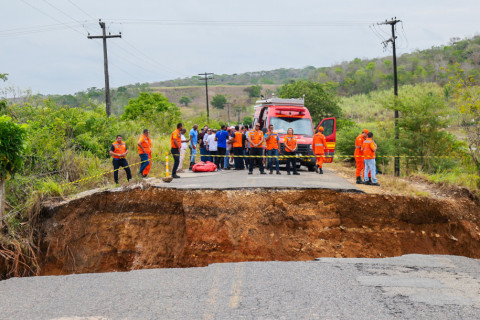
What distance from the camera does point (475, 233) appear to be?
12.4 meters

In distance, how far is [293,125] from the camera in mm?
19922

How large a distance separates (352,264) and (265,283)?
2.24 m

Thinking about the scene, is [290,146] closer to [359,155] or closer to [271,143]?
[271,143]

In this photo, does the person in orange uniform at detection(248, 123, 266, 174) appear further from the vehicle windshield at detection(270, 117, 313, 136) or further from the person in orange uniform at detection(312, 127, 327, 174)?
the vehicle windshield at detection(270, 117, 313, 136)

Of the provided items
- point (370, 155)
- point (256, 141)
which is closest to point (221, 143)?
point (256, 141)

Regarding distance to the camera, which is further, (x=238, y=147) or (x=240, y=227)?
(x=238, y=147)

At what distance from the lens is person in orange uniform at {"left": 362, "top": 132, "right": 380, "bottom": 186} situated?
14.6 m

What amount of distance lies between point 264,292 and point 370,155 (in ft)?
27.6

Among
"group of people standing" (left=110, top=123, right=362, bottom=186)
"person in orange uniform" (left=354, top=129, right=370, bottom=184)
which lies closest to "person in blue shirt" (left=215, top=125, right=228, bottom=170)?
"group of people standing" (left=110, top=123, right=362, bottom=186)

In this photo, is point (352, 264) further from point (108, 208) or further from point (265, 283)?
point (108, 208)

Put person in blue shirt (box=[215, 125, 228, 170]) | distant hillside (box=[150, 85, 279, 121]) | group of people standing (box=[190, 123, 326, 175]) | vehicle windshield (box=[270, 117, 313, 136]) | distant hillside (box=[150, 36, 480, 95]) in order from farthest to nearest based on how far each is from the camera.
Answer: distant hillside (box=[150, 85, 279, 121])
distant hillside (box=[150, 36, 480, 95])
vehicle windshield (box=[270, 117, 313, 136])
person in blue shirt (box=[215, 125, 228, 170])
group of people standing (box=[190, 123, 326, 175])

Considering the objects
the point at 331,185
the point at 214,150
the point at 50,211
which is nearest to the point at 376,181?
the point at 331,185

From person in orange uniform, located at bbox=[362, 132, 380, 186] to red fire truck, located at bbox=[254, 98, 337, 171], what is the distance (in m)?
4.29

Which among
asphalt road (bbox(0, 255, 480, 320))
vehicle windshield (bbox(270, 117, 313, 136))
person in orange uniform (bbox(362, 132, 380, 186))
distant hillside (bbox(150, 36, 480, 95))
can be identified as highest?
distant hillside (bbox(150, 36, 480, 95))
